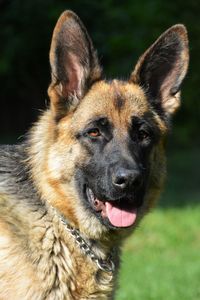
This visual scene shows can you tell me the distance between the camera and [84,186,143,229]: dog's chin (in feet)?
17.2

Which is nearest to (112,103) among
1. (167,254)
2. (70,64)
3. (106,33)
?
(70,64)

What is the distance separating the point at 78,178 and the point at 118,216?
411mm

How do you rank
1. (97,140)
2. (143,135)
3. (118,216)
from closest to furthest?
(118,216)
(97,140)
(143,135)

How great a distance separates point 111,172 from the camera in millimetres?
5141

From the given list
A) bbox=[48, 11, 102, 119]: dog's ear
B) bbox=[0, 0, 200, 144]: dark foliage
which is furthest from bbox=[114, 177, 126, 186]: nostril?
bbox=[0, 0, 200, 144]: dark foliage

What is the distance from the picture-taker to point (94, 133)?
17.7 feet

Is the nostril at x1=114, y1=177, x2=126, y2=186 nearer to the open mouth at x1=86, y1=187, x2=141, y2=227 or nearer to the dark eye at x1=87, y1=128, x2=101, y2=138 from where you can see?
the open mouth at x1=86, y1=187, x2=141, y2=227

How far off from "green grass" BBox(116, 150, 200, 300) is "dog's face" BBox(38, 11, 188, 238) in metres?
0.73

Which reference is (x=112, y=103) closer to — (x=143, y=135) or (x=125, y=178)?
(x=143, y=135)

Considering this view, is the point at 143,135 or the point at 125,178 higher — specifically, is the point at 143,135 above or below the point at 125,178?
above

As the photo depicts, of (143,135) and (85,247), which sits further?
(143,135)

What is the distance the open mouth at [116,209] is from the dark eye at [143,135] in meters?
0.53

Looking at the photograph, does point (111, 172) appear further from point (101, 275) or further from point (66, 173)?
point (101, 275)

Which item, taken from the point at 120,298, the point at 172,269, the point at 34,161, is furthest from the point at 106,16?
the point at 34,161
